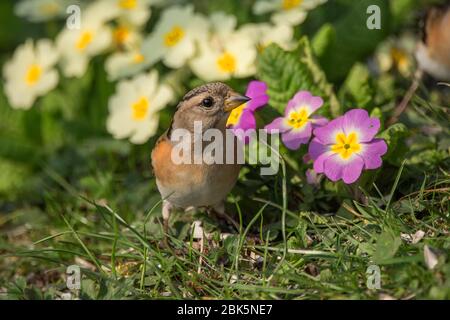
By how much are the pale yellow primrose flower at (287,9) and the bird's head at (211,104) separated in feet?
3.63

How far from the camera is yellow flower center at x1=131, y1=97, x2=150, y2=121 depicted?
4.10 meters

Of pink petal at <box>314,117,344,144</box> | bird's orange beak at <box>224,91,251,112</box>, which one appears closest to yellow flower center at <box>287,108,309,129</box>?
pink petal at <box>314,117,344,144</box>

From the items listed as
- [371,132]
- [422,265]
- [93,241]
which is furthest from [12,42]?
[422,265]

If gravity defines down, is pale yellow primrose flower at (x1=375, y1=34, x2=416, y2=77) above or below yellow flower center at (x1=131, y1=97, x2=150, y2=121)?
above

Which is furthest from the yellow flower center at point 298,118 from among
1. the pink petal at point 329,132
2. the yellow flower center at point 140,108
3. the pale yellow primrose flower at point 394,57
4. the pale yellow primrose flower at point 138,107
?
the pale yellow primrose flower at point 394,57

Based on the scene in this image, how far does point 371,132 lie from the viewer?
120 inches

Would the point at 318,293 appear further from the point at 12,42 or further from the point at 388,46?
the point at 12,42

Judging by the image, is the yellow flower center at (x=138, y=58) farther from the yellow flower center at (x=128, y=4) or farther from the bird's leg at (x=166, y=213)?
the bird's leg at (x=166, y=213)

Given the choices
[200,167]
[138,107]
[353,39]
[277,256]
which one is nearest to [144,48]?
[138,107]

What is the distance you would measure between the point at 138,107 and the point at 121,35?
0.80m

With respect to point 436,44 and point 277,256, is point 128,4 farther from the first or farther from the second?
point 277,256

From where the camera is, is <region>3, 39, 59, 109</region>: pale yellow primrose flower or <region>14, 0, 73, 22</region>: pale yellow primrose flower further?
<region>14, 0, 73, 22</region>: pale yellow primrose flower

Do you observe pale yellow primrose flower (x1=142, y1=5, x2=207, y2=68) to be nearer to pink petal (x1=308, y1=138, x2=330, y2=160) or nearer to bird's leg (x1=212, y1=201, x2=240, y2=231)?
bird's leg (x1=212, y1=201, x2=240, y2=231)
